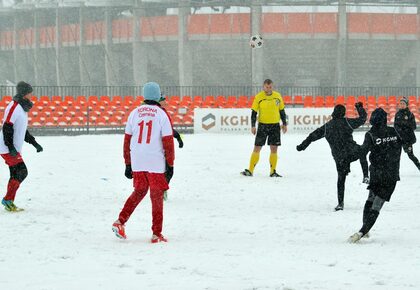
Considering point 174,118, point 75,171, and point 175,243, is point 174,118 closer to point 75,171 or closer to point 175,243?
point 75,171

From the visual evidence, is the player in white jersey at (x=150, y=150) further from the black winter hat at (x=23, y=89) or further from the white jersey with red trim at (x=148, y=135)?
the black winter hat at (x=23, y=89)

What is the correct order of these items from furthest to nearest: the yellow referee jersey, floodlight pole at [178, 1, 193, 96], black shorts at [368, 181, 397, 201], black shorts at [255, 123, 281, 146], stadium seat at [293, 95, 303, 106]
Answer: floodlight pole at [178, 1, 193, 96], stadium seat at [293, 95, 303, 106], the yellow referee jersey, black shorts at [255, 123, 281, 146], black shorts at [368, 181, 397, 201]

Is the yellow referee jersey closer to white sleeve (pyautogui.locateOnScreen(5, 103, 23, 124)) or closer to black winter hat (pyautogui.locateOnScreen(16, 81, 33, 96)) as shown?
black winter hat (pyautogui.locateOnScreen(16, 81, 33, 96))

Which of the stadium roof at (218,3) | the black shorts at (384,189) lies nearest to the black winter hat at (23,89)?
the black shorts at (384,189)

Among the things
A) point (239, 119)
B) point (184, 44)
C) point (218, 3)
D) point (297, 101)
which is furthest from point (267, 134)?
point (218, 3)

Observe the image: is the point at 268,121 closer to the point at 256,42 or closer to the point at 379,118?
the point at 379,118

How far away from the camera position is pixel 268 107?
606 inches

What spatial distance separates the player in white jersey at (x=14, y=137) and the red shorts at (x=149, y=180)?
2542mm

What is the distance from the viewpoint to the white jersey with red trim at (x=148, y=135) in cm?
815

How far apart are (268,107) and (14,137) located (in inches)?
241

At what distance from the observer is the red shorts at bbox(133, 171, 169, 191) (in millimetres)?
8242

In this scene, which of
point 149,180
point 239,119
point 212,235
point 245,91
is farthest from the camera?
point 245,91

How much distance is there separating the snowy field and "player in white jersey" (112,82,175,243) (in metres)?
0.28

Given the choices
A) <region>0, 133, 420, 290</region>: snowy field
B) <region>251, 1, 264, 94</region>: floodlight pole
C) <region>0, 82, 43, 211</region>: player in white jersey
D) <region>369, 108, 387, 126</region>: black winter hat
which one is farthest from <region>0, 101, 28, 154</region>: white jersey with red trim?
<region>251, 1, 264, 94</region>: floodlight pole
